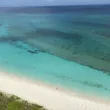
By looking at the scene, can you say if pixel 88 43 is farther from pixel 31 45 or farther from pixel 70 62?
pixel 70 62

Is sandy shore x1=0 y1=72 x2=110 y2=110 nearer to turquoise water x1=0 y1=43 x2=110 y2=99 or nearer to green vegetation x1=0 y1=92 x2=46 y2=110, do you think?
green vegetation x1=0 y1=92 x2=46 y2=110

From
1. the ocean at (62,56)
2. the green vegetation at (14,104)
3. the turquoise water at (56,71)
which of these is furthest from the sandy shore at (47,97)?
the turquoise water at (56,71)

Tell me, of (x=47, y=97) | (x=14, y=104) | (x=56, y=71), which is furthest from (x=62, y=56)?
(x=14, y=104)

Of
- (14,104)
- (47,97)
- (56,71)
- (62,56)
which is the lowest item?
(47,97)

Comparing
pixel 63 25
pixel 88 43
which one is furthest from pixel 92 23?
pixel 88 43

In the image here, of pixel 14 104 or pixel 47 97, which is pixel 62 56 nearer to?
pixel 47 97

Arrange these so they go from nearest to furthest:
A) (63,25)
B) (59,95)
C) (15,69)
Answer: (59,95) → (15,69) → (63,25)
